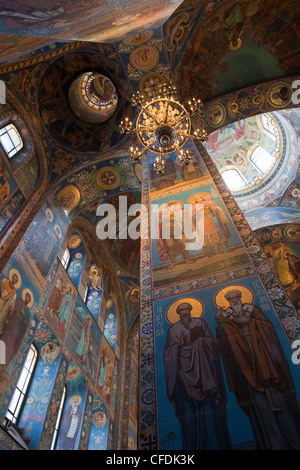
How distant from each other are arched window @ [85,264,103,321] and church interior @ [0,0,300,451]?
4 cm

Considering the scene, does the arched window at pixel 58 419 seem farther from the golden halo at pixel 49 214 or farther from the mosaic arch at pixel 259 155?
the mosaic arch at pixel 259 155

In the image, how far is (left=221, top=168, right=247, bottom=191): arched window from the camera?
13906 millimetres

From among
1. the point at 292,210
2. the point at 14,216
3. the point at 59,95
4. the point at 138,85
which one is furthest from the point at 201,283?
the point at 292,210

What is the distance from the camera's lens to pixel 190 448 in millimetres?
3057

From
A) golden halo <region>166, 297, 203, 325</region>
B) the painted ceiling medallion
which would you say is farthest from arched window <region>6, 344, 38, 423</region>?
the painted ceiling medallion

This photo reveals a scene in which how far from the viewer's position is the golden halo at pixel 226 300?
4.22 m

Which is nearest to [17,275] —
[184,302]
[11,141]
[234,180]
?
[11,141]

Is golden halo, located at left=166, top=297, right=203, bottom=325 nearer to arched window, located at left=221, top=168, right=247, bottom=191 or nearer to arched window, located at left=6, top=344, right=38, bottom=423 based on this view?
arched window, located at left=6, top=344, right=38, bottom=423

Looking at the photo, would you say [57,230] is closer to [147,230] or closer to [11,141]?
[11,141]

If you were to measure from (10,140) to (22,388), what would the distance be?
614 centimetres

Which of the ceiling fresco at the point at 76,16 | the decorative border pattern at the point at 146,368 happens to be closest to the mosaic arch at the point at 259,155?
the ceiling fresco at the point at 76,16

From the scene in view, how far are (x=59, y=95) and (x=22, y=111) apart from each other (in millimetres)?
1460

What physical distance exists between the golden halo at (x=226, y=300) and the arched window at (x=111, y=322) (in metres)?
8.25

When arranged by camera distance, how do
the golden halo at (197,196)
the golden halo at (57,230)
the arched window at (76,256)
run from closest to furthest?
1. the golden halo at (197,196)
2. the golden halo at (57,230)
3. the arched window at (76,256)
